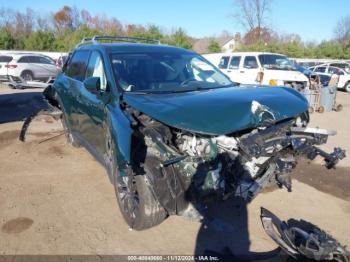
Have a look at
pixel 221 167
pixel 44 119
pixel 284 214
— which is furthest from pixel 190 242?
pixel 44 119

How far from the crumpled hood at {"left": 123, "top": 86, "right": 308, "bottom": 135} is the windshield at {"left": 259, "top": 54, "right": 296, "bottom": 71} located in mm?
9904

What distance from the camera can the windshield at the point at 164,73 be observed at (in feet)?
13.4

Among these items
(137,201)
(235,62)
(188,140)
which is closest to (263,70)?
(235,62)

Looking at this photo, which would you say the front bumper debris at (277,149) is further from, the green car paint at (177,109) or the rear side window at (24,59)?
the rear side window at (24,59)

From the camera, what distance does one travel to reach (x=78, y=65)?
5523 mm

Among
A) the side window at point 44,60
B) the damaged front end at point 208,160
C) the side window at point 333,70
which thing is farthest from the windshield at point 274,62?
the side window at point 44,60

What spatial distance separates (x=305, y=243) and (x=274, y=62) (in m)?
11.5

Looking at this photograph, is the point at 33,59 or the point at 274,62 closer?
the point at 274,62

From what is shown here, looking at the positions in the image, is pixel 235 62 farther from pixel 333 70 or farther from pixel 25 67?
pixel 25 67

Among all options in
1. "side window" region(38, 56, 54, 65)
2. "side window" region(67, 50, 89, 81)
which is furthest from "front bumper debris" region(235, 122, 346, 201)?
"side window" region(38, 56, 54, 65)

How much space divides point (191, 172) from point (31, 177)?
3.13 meters

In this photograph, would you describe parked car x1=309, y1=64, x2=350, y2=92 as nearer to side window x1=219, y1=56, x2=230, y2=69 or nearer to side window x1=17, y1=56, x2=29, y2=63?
side window x1=219, y1=56, x2=230, y2=69

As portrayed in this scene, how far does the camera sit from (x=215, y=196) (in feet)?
10.6

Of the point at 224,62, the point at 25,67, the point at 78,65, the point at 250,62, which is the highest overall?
the point at 78,65
